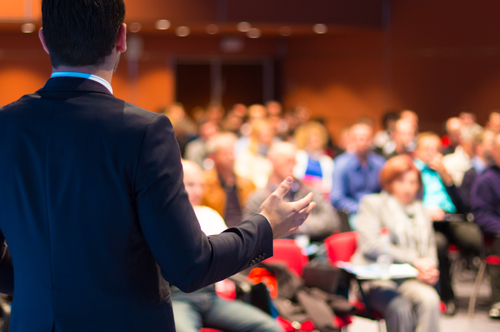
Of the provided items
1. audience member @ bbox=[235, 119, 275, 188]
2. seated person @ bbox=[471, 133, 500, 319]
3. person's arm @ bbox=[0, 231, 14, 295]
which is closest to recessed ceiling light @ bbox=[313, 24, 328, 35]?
audience member @ bbox=[235, 119, 275, 188]

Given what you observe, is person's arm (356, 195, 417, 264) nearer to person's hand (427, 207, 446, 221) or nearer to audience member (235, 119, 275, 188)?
person's hand (427, 207, 446, 221)

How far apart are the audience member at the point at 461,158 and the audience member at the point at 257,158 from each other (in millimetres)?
2072

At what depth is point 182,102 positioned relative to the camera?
14.0 metres

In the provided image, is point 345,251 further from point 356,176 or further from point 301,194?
point 356,176

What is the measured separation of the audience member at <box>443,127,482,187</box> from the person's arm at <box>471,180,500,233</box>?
1379 mm

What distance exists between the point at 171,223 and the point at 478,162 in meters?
5.59

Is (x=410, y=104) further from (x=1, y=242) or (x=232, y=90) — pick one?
(x=1, y=242)

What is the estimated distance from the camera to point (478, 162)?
600 centimetres

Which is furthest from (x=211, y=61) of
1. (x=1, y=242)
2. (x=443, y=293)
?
(x=1, y=242)

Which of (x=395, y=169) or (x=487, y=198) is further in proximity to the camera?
(x=487, y=198)

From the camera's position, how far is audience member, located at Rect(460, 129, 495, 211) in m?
5.32

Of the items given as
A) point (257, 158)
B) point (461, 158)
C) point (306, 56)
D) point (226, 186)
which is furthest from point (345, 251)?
point (306, 56)

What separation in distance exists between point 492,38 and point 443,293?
5.01 m

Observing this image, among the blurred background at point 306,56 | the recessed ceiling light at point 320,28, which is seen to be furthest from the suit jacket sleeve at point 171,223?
the recessed ceiling light at point 320,28
